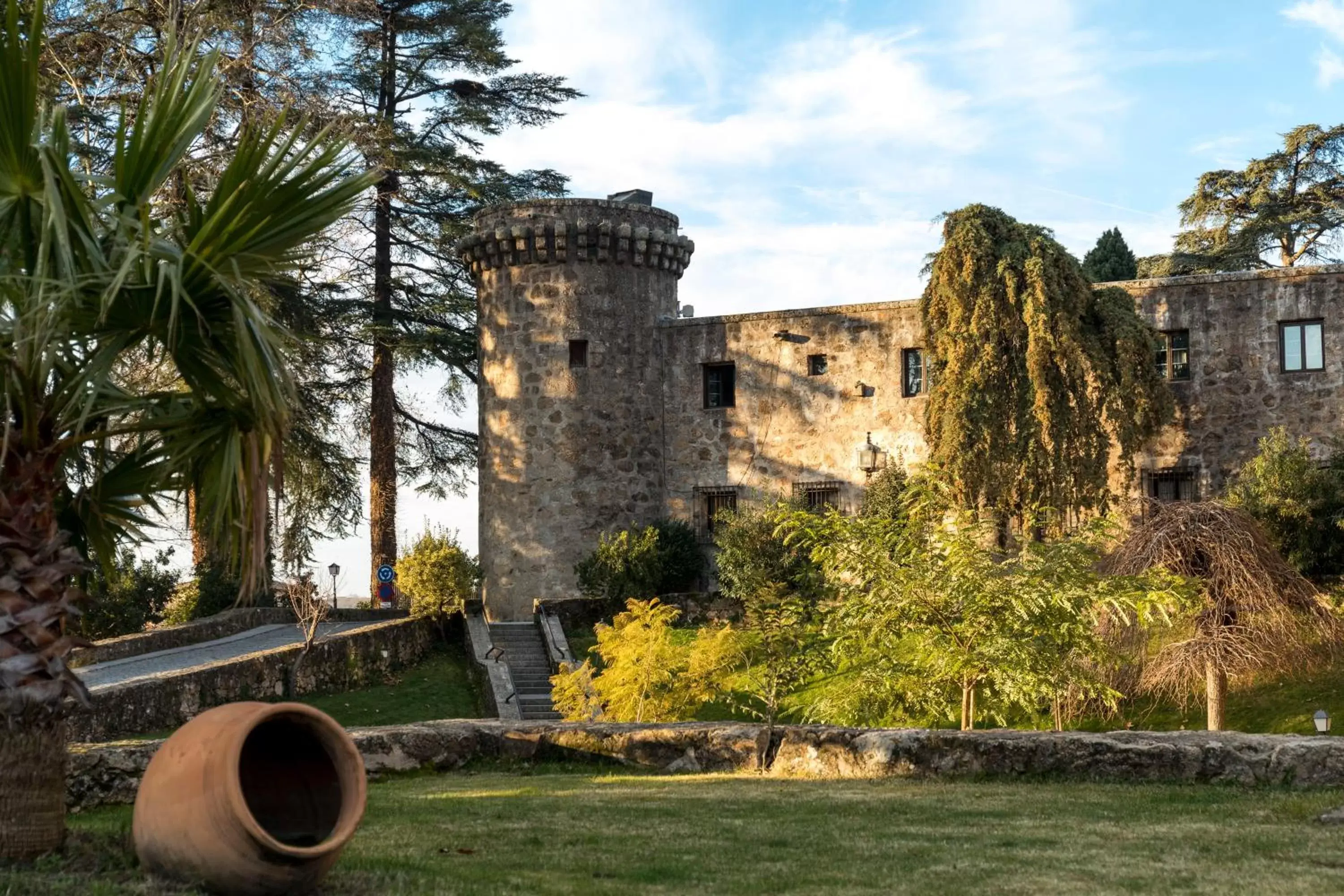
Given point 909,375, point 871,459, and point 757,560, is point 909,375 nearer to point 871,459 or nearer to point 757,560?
point 871,459

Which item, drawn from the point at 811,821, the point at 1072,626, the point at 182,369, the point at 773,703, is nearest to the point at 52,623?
the point at 182,369

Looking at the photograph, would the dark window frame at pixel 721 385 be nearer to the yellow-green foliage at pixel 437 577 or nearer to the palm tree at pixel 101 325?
the yellow-green foliage at pixel 437 577

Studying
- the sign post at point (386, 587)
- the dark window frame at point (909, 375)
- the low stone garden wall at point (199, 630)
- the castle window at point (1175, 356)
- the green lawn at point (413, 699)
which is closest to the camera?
the green lawn at point (413, 699)

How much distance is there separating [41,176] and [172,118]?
2.56ft

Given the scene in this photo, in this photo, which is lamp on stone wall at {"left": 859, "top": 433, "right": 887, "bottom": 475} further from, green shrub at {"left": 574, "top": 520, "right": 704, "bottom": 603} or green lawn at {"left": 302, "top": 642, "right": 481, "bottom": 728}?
green lawn at {"left": 302, "top": 642, "right": 481, "bottom": 728}

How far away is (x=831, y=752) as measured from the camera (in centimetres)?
1389

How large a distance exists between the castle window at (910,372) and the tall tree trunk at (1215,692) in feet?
40.6

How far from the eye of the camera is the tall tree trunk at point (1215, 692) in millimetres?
20594

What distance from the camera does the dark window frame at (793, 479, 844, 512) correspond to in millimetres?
32906

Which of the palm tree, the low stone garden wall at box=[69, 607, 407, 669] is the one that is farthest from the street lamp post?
the palm tree

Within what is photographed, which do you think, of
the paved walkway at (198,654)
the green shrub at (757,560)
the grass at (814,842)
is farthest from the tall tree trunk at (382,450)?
the grass at (814,842)

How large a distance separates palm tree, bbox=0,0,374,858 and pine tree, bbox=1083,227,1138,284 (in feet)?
116

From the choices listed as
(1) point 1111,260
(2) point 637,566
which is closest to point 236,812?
(2) point 637,566

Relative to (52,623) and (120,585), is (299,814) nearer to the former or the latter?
(52,623)
